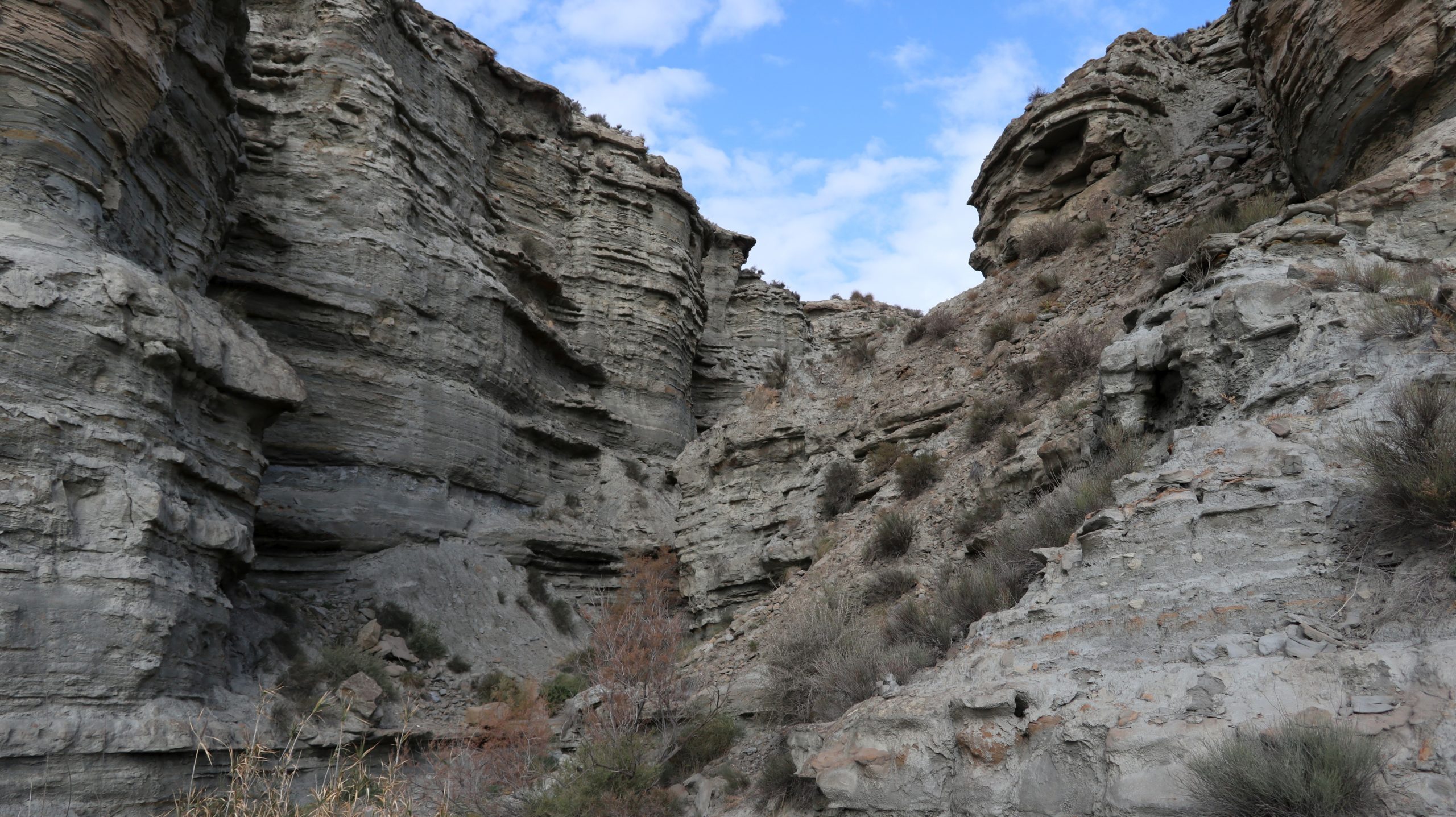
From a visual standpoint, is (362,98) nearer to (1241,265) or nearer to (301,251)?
(301,251)

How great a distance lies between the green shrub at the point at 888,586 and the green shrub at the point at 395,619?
9683mm

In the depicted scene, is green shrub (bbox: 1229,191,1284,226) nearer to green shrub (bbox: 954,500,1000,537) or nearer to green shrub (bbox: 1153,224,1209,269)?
green shrub (bbox: 1153,224,1209,269)

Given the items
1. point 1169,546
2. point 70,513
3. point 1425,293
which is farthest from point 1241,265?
point 70,513

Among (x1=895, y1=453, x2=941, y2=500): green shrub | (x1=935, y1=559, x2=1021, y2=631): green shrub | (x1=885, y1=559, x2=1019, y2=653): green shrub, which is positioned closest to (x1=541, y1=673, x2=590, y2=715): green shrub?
(x1=895, y1=453, x2=941, y2=500): green shrub

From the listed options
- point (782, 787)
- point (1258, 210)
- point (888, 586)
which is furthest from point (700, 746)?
point (1258, 210)

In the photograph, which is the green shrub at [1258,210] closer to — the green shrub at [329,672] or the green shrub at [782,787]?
the green shrub at [782,787]

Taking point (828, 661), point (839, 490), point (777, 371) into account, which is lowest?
point (828, 661)

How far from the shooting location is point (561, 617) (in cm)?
1923

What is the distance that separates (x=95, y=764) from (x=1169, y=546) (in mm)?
10271

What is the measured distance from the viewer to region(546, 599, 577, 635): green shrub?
749 inches

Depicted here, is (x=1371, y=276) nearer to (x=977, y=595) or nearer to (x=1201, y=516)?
(x=1201, y=516)

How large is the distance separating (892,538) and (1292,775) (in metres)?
7.93

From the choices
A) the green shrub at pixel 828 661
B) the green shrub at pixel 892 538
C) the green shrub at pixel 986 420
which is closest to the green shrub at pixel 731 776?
the green shrub at pixel 828 661

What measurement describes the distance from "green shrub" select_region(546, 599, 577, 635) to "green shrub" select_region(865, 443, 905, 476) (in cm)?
861
